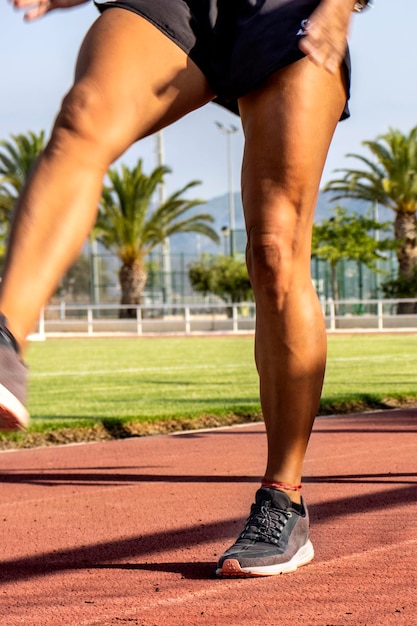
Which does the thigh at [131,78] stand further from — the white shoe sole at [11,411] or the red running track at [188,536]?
the red running track at [188,536]

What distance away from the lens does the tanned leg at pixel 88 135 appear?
7.39ft

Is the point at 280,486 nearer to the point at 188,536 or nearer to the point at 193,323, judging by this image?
the point at 188,536

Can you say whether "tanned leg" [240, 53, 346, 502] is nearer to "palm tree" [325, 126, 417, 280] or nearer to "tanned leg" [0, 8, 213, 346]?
"tanned leg" [0, 8, 213, 346]

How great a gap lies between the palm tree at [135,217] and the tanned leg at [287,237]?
39673mm

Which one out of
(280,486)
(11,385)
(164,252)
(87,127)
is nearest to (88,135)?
(87,127)

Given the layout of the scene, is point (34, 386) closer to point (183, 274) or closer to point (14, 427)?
point (14, 427)

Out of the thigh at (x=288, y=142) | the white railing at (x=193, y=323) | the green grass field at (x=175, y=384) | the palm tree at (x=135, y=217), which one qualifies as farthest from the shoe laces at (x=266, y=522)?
the palm tree at (x=135, y=217)

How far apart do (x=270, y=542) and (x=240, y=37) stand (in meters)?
1.47

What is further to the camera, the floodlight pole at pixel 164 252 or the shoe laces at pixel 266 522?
the floodlight pole at pixel 164 252

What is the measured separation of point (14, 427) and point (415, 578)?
4.91 ft

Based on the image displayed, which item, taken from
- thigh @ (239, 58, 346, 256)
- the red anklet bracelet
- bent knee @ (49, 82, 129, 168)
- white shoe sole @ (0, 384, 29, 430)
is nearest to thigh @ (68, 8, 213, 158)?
bent knee @ (49, 82, 129, 168)

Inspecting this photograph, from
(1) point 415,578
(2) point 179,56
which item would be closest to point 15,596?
(1) point 415,578

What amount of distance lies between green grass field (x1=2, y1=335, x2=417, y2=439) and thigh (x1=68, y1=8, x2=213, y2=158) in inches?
216

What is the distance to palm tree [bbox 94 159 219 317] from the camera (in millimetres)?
44062
